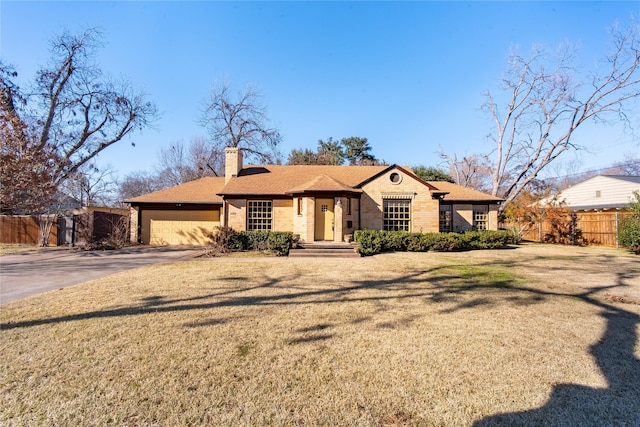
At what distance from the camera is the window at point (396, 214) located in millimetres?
17641

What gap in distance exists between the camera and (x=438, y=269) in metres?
10.4

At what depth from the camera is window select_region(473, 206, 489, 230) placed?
818 inches

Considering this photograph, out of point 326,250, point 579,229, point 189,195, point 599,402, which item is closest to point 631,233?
point 579,229

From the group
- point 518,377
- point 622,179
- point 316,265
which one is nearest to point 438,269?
point 316,265

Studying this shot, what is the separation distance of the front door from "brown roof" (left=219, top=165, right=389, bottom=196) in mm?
1247

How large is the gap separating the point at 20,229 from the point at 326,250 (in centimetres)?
2076

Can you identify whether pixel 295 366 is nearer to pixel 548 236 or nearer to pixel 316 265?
pixel 316 265

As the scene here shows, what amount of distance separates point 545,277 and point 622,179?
2727 centimetres

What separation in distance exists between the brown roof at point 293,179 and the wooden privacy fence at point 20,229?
A: 12.8m

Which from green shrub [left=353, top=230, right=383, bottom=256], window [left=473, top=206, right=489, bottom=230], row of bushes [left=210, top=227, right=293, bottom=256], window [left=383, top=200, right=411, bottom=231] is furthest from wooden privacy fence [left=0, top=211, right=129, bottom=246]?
window [left=473, top=206, right=489, bottom=230]

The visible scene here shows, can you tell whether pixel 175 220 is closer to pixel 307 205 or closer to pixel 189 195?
pixel 189 195

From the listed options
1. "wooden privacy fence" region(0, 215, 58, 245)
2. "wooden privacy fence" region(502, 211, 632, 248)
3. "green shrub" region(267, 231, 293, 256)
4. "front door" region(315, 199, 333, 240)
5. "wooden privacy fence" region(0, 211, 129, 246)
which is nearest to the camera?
"green shrub" region(267, 231, 293, 256)

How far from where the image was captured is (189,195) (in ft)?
66.9

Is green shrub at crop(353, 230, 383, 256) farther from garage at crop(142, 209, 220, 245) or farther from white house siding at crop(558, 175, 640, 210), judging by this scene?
white house siding at crop(558, 175, 640, 210)
